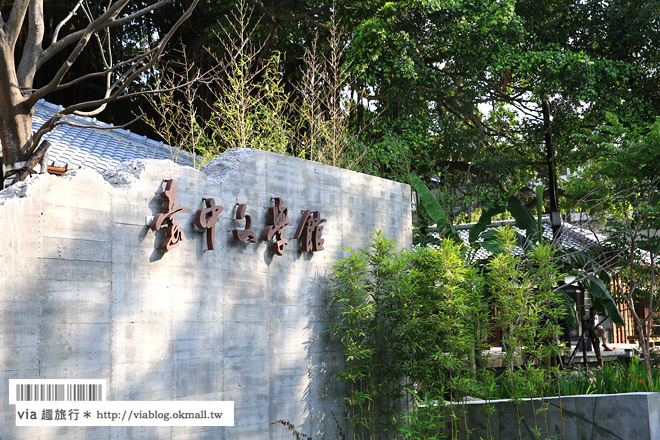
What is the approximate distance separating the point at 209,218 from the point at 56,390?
1.55 metres

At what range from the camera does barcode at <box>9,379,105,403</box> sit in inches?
136

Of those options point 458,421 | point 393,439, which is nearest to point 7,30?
point 393,439

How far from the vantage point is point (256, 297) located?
5023mm

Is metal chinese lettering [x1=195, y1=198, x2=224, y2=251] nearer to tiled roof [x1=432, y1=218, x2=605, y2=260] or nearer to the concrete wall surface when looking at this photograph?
the concrete wall surface

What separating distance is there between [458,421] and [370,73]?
18.8ft

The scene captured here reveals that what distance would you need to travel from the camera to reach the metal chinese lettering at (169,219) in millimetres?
4324

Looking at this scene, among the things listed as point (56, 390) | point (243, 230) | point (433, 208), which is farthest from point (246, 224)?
point (433, 208)

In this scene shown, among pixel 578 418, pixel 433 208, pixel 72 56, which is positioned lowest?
pixel 578 418

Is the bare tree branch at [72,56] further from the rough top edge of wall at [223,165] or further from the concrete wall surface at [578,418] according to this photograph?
the concrete wall surface at [578,418]

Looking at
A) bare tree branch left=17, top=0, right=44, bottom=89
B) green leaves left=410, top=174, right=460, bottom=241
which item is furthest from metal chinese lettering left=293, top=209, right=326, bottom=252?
bare tree branch left=17, top=0, right=44, bottom=89

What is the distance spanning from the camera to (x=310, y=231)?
5520mm

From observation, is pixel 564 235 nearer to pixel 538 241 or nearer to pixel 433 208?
pixel 538 241

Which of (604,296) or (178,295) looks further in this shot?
(604,296)

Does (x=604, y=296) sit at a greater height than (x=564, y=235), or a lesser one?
lesser
